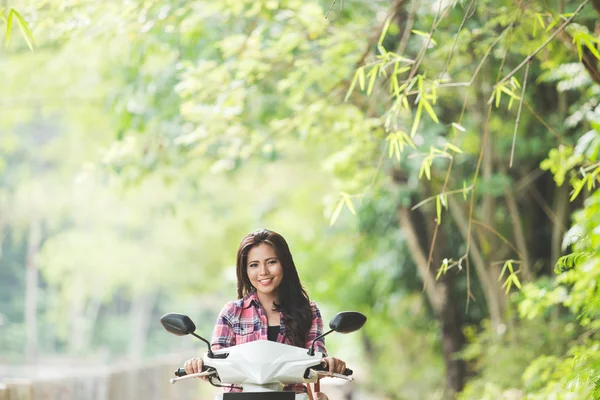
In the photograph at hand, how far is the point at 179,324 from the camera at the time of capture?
3996 millimetres

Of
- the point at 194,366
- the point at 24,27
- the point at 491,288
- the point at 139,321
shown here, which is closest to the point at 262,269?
the point at 194,366

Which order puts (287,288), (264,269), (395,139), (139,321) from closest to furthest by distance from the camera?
1. (264,269)
2. (287,288)
3. (395,139)
4. (139,321)

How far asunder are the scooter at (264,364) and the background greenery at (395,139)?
1.20 metres

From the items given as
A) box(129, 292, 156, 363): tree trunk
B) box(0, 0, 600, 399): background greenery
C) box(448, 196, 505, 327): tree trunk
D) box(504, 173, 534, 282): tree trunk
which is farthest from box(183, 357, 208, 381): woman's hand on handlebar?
box(129, 292, 156, 363): tree trunk

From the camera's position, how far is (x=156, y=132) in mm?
10648

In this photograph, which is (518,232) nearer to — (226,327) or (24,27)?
(226,327)

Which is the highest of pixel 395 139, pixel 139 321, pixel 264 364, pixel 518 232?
pixel 139 321

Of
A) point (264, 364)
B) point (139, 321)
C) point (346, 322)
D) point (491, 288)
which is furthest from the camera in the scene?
point (139, 321)

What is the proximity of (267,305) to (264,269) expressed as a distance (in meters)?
0.20

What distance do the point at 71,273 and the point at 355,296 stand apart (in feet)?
81.9

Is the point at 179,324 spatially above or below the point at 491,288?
below

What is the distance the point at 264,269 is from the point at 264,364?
29.6 inches

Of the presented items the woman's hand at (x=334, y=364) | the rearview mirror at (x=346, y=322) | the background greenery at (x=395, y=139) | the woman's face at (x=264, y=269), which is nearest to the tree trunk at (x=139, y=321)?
the background greenery at (x=395, y=139)

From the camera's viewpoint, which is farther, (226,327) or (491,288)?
(491,288)
